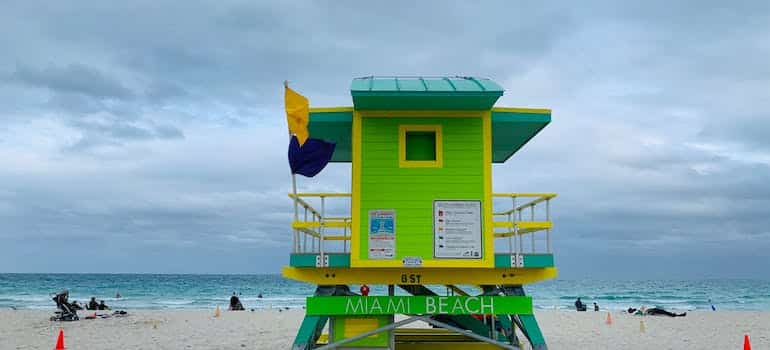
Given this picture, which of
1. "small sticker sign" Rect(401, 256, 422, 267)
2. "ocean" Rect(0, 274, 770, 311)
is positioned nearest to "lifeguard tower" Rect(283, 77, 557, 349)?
"small sticker sign" Rect(401, 256, 422, 267)

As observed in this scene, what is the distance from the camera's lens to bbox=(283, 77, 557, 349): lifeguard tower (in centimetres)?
1119

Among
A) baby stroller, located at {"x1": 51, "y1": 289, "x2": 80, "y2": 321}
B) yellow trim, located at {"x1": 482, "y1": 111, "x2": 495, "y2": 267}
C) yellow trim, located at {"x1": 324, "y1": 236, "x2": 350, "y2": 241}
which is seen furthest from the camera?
baby stroller, located at {"x1": 51, "y1": 289, "x2": 80, "y2": 321}

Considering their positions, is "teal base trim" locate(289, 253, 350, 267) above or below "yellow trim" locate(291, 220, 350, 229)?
below

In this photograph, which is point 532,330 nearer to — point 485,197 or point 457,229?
point 457,229

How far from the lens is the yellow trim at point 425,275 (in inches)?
453

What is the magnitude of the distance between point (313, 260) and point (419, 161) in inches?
104

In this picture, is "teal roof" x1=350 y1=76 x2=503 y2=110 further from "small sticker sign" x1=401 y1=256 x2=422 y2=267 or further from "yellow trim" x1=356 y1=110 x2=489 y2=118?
"small sticker sign" x1=401 y1=256 x2=422 y2=267

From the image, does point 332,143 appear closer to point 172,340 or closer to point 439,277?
point 439,277

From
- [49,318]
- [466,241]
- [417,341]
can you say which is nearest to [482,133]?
[466,241]

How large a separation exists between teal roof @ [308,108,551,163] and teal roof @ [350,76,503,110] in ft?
2.03

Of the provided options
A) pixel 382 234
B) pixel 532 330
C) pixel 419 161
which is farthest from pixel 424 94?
pixel 532 330

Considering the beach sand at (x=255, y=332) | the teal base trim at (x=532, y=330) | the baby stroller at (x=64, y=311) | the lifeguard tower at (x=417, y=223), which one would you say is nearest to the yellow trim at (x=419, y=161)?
the lifeguard tower at (x=417, y=223)

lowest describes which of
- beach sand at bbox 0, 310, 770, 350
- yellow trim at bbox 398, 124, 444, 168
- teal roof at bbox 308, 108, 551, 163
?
beach sand at bbox 0, 310, 770, 350

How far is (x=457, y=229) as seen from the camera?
11234mm
